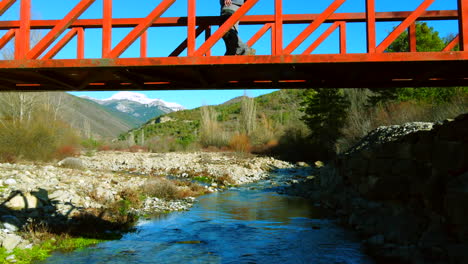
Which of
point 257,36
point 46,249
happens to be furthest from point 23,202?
point 257,36

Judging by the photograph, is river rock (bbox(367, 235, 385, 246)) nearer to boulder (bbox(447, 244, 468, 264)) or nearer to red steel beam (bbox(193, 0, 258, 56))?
boulder (bbox(447, 244, 468, 264))

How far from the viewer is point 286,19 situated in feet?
22.8

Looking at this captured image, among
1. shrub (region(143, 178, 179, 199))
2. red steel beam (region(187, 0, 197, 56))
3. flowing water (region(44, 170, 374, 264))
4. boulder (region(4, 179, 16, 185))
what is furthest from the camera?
shrub (region(143, 178, 179, 199))

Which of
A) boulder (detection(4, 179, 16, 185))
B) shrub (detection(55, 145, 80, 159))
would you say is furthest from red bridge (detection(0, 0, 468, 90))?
shrub (detection(55, 145, 80, 159))

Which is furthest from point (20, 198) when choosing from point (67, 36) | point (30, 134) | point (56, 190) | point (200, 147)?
point (200, 147)

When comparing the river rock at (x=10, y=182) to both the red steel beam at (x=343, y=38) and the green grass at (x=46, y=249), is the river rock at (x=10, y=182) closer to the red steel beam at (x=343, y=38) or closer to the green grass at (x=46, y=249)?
the green grass at (x=46, y=249)

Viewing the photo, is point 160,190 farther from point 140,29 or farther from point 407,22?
point 407,22

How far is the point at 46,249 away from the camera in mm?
8328

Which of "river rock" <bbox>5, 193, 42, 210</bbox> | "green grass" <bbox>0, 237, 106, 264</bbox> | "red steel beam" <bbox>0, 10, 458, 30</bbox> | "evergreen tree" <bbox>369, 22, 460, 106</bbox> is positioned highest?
"evergreen tree" <bbox>369, 22, 460, 106</bbox>

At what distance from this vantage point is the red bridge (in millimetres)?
5469

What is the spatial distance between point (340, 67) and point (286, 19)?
164 centimetres

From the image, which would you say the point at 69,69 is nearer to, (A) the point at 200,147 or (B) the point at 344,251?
(B) the point at 344,251

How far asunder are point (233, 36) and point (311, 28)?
55.7 inches

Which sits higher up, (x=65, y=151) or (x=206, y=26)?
(x=206, y=26)
